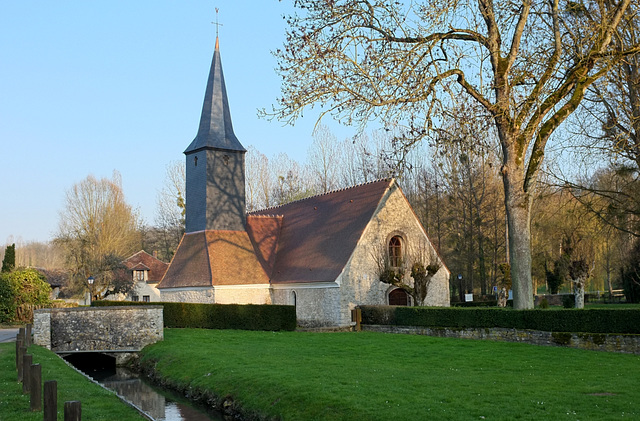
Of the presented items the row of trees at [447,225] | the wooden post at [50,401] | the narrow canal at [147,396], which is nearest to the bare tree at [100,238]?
the row of trees at [447,225]

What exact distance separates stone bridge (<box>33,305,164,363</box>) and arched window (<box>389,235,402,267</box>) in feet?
38.9

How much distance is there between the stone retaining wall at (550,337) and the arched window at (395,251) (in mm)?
5636

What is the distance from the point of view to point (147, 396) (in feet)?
57.5

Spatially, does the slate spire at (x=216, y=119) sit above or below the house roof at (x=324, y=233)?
above

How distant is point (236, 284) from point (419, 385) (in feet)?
66.6

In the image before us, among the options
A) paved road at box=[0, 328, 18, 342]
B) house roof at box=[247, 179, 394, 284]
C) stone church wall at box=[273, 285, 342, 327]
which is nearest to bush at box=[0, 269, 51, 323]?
paved road at box=[0, 328, 18, 342]

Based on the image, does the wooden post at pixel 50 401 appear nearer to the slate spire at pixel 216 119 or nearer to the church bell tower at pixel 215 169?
the church bell tower at pixel 215 169

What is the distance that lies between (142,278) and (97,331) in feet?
85.3

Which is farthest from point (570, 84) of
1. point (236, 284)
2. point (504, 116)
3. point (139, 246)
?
point (139, 246)

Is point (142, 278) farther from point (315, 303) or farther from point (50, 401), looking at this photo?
point (50, 401)

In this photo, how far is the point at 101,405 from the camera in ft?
42.3

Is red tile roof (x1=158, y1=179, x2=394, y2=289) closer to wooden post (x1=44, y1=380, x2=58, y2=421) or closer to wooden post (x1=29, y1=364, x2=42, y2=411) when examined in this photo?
wooden post (x1=29, y1=364, x2=42, y2=411)

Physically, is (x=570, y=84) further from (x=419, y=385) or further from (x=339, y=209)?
(x=339, y=209)

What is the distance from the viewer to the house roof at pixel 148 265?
49.9 metres
